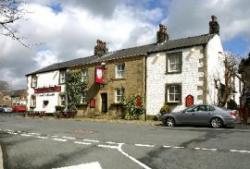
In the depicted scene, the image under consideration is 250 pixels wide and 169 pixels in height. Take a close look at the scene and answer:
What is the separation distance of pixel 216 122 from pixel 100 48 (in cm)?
2257

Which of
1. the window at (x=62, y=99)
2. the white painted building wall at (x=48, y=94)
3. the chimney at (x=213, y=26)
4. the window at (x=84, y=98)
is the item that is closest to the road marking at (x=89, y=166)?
the chimney at (x=213, y=26)

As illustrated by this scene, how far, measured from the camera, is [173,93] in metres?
33.1

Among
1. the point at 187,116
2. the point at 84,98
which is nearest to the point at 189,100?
the point at 187,116

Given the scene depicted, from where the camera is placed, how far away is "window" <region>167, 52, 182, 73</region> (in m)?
33.0

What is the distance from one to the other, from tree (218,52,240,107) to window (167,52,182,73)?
4.27 meters

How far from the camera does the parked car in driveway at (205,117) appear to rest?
76.7 feet

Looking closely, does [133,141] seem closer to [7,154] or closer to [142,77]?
[7,154]

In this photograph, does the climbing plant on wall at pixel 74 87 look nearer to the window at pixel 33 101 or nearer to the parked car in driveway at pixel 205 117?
the window at pixel 33 101

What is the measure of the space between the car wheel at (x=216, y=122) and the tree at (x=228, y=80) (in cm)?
999

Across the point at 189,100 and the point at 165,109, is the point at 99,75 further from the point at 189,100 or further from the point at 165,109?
the point at 189,100

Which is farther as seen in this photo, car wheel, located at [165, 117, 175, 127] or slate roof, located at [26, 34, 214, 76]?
slate roof, located at [26, 34, 214, 76]

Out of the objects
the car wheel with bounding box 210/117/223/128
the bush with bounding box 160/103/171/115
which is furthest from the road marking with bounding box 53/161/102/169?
the bush with bounding box 160/103/171/115

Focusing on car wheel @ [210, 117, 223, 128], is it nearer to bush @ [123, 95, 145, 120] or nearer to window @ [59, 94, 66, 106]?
bush @ [123, 95, 145, 120]

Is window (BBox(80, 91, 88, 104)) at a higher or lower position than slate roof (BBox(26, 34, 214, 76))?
lower
